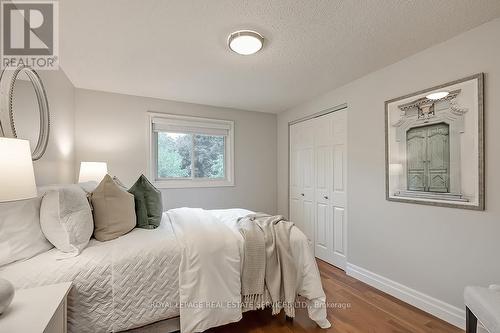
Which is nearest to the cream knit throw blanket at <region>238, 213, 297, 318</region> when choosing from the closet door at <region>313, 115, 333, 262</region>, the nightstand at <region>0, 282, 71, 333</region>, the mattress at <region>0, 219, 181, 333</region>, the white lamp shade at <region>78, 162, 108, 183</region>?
the mattress at <region>0, 219, 181, 333</region>

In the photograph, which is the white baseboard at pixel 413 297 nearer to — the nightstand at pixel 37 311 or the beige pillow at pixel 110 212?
the beige pillow at pixel 110 212

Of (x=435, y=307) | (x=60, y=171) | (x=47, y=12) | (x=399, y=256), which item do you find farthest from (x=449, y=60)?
(x=60, y=171)

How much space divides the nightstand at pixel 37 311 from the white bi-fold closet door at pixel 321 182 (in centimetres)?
282

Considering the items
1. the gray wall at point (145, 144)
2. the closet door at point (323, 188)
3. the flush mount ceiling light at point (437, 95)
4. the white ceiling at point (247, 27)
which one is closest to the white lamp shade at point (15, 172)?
the white ceiling at point (247, 27)

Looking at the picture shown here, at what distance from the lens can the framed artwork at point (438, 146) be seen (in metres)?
1.75

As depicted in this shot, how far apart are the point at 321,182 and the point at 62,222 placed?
9.67 ft

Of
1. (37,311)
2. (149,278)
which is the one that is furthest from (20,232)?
(149,278)

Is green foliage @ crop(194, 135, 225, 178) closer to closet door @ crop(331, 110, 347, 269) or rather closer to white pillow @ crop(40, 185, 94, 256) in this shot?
closet door @ crop(331, 110, 347, 269)

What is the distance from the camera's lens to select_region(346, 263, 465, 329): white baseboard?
1827mm

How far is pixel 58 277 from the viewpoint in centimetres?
128

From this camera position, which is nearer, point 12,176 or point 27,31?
point 12,176

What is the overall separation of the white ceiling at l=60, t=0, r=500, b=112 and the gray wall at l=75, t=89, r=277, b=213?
0.37 metres

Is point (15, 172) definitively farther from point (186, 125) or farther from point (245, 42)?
point (186, 125)

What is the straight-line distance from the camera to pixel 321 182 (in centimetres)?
331
